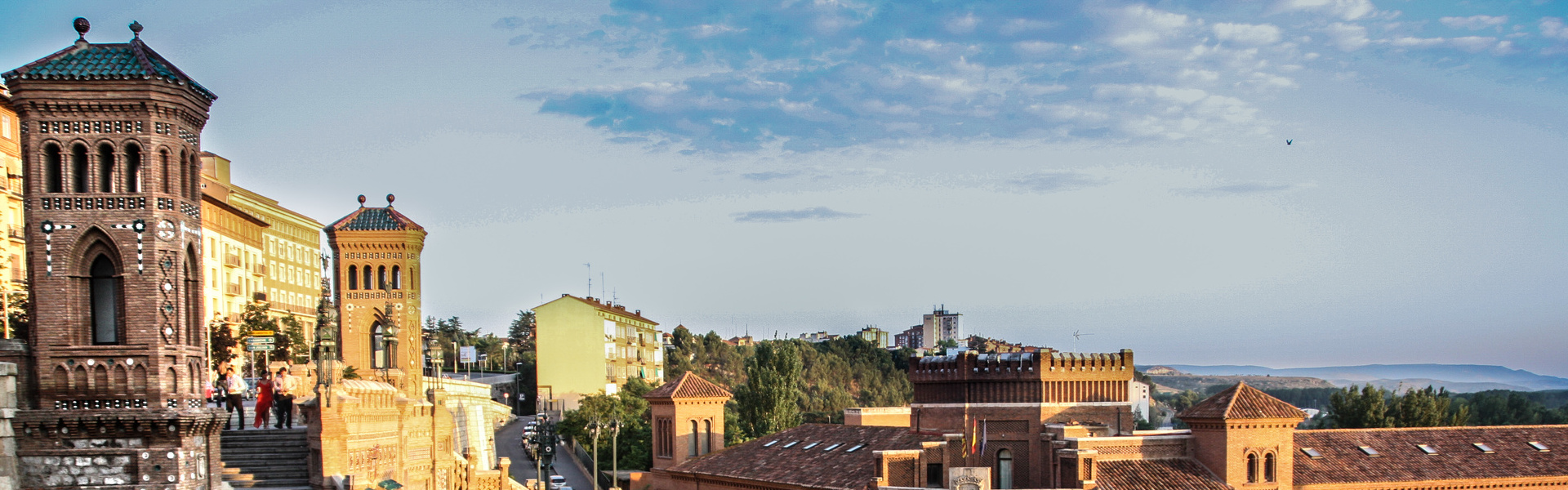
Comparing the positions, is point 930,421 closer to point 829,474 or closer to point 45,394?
point 829,474

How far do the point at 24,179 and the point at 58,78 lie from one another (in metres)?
1.77

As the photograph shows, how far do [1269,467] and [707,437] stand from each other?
2358cm

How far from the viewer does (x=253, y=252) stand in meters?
74.3

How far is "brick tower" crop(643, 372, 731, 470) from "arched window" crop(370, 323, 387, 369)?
600 inches

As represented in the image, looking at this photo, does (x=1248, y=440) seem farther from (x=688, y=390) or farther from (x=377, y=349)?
(x=377, y=349)

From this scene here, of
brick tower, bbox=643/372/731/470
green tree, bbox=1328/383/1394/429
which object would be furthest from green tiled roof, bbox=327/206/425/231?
green tree, bbox=1328/383/1394/429

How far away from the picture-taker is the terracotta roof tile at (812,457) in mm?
43250

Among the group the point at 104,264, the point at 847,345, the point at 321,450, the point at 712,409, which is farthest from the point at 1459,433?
the point at 847,345

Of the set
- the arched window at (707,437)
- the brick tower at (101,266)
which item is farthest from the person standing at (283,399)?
the arched window at (707,437)

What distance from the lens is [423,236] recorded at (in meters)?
41.7

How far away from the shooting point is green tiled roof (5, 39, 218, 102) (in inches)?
779

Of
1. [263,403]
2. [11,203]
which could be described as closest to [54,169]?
[263,403]

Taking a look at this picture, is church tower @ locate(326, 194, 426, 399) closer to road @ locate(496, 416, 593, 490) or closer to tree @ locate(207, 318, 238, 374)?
tree @ locate(207, 318, 238, 374)

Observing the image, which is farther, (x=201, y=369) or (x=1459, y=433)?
(x=1459, y=433)
